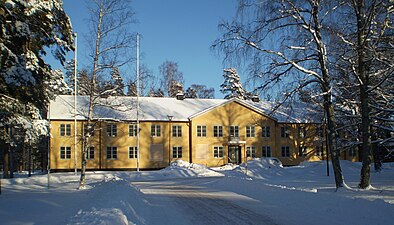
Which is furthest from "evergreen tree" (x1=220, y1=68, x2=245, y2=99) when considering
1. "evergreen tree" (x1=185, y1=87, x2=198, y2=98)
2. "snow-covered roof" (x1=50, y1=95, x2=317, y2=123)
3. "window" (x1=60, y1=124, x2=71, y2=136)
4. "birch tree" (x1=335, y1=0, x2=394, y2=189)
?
"birch tree" (x1=335, y1=0, x2=394, y2=189)

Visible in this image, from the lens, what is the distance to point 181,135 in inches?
1795

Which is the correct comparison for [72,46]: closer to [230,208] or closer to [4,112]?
[4,112]

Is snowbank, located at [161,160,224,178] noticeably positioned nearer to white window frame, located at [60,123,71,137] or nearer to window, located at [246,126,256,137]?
window, located at [246,126,256,137]

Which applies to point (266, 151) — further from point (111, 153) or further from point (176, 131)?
point (111, 153)

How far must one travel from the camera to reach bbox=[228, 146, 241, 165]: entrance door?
153 ft

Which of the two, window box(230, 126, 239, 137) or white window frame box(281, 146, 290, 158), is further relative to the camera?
white window frame box(281, 146, 290, 158)

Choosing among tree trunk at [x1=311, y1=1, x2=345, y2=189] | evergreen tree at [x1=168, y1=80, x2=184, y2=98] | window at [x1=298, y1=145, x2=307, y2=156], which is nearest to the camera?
tree trunk at [x1=311, y1=1, x2=345, y2=189]

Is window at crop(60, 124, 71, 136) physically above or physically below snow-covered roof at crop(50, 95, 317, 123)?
below

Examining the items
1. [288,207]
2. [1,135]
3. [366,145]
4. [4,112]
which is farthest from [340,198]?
[1,135]

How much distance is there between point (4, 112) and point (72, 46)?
4.99 m

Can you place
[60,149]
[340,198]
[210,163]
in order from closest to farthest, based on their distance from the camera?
[340,198] → [60,149] → [210,163]

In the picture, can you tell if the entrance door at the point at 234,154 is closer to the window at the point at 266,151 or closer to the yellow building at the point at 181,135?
the yellow building at the point at 181,135

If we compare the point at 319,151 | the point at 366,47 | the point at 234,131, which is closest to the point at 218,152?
the point at 234,131

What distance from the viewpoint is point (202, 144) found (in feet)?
150
